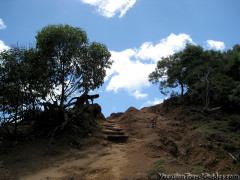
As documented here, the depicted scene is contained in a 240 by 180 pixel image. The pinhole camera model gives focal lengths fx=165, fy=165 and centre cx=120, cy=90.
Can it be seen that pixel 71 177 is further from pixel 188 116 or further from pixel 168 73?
pixel 168 73

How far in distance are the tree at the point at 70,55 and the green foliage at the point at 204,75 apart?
9650 mm

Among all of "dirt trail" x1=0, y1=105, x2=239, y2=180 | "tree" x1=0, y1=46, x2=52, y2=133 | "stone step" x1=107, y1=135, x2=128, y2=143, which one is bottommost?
"dirt trail" x1=0, y1=105, x2=239, y2=180

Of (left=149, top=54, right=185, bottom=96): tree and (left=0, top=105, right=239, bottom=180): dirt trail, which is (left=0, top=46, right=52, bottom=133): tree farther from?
(left=149, top=54, right=185, bottom=96): tree

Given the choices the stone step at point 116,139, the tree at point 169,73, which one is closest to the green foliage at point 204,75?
the tree at point 169,73

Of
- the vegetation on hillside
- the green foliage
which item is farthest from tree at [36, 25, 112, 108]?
the green foliage

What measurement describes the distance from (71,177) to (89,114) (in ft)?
25.2

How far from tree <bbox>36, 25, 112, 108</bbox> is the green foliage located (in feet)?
31.7

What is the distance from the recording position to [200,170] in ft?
17.7

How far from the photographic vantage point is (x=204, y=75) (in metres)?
16.0

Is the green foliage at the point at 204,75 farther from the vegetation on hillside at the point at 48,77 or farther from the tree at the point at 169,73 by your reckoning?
the vegetation on hillside at the point at 48,77

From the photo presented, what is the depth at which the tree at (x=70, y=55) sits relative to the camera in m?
10.8

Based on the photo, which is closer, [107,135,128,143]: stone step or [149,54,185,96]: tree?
[107,135,128,143]: stone step

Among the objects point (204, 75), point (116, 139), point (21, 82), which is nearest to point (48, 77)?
point (21, 82)

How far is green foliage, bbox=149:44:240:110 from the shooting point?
1463cm
